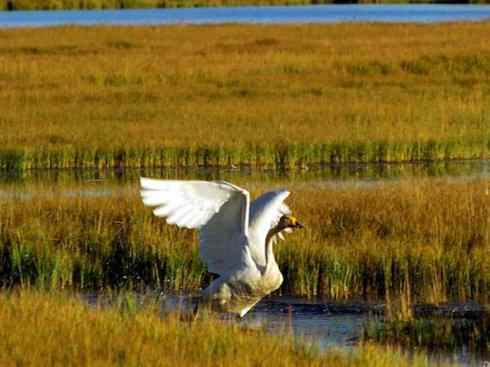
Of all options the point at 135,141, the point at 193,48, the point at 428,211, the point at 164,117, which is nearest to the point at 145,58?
the point at 193,48

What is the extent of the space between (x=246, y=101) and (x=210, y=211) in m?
14.0

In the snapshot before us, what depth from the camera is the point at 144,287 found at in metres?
9.97

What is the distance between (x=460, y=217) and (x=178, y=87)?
13.3 metres

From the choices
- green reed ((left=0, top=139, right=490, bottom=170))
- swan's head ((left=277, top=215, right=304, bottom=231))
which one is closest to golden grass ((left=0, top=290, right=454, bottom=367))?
swan's head ((left=277, top=215, right=304, bottom=231))

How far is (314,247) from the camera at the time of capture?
997 cm

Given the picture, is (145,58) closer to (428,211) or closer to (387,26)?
(387,26)

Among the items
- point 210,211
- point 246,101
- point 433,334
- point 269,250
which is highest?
point 210,211

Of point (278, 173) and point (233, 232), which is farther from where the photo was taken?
point (278, 173)

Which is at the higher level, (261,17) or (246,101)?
(261,17)

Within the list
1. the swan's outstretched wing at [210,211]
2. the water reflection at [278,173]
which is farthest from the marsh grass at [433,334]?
the water reflection at [278,173]

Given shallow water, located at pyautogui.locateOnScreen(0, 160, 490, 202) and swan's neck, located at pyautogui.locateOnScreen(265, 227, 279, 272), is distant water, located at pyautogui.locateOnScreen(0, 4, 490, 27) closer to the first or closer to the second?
shallow water, located at pyautogui.locateOnScreen(0, 160, 490, 202)

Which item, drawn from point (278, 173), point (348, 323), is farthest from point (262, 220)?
point (278, 173)

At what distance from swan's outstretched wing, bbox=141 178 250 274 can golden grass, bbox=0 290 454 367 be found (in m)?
0.62

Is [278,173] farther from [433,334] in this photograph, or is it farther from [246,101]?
[433,334]
